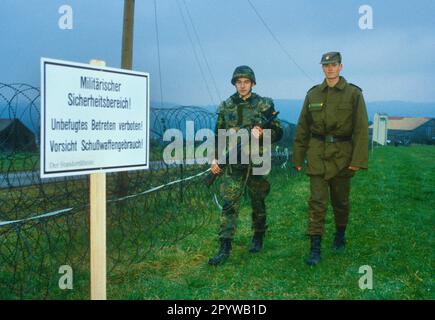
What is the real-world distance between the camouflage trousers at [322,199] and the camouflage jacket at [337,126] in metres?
0.11

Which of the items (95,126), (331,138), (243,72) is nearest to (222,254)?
(331,138)

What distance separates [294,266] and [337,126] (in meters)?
1.43

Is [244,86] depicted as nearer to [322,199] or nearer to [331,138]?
[331,138]

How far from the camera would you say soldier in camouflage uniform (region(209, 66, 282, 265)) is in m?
5.20

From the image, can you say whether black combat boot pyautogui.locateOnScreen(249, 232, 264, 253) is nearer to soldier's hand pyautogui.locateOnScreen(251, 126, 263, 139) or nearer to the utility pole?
soldier's hand pyautogui.locateOnScreen(251, 126, 263, 139)

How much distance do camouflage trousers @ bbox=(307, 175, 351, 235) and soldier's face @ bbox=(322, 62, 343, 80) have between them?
101cm

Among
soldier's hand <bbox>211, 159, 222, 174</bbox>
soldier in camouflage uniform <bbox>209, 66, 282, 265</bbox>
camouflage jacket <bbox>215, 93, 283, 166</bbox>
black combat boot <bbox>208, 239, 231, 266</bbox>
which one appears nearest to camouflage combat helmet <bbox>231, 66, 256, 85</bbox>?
soldier in camouflage uniform <bbox>209, 66, 282, 265</bbox>

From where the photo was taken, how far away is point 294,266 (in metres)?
4.96

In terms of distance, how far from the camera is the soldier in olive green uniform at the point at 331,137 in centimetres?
507

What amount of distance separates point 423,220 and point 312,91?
3.19 metres
